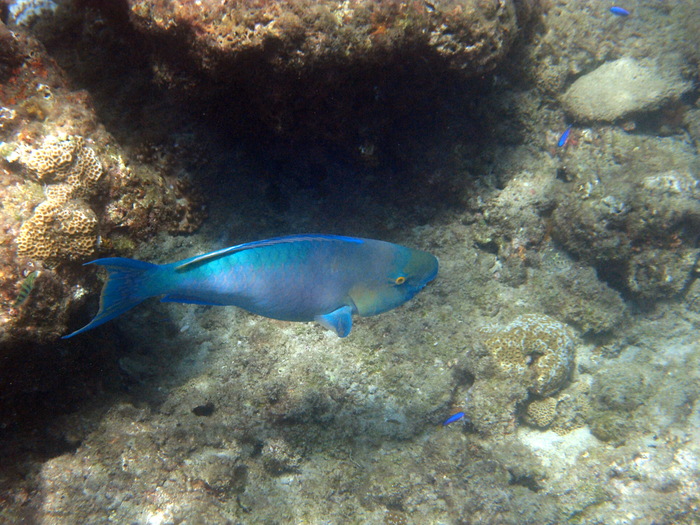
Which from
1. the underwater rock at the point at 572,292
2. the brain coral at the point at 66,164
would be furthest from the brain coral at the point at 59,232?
the underwater rock at the point at 572,292

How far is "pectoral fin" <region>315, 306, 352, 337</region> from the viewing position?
2.37 metres

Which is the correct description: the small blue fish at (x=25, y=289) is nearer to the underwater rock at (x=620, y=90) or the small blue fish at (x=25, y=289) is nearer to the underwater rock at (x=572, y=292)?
the underwater rock at (x=572, y=292)

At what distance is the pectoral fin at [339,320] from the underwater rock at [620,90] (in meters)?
5.08

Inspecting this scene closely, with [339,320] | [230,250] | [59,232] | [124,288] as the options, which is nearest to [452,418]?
[339,320]

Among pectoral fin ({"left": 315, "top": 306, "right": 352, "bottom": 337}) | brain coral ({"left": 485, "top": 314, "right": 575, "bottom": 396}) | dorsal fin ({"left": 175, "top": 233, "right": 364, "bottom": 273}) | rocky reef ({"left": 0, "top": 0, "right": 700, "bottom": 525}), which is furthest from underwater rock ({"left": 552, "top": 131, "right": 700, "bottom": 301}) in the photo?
dorsal fin ({"left": 175, "top": 233, "right": 364, "bottom": 273})

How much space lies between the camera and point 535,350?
4531 mm

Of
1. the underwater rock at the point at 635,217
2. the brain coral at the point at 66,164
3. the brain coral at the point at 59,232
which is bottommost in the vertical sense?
the underwater rock at the point at 635,217

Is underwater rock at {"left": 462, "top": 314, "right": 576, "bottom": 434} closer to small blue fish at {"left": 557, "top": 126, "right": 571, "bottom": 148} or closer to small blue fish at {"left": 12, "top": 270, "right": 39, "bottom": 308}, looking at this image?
small blue fish at {"left": 557, "top": 126, "right": 571, "bottom": 148}

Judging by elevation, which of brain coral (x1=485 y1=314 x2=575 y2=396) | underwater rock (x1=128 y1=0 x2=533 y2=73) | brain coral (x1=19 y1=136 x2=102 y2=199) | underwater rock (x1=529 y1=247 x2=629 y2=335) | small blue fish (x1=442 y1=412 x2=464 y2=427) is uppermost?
underwater rock (x1=128 y1=0 x2=533 y2=73)

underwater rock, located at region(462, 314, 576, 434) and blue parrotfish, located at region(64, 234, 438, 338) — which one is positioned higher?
blue parrotfish, located at region(64, 234, 438, 338)

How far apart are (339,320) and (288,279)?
46 centimetres

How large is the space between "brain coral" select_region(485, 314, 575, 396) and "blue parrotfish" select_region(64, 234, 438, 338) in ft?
8.60

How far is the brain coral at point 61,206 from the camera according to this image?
2.91 meters

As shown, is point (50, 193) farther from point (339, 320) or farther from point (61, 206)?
point (339, 320)
